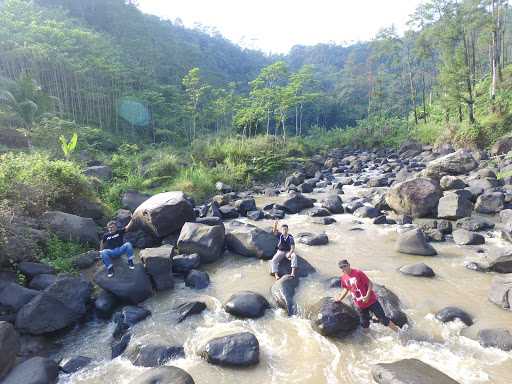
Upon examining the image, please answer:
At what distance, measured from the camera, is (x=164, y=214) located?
11062mm

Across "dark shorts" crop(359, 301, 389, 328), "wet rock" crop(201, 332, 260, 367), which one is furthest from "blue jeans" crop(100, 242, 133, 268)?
"dark shorts" crop(359, 301, 389, 328)

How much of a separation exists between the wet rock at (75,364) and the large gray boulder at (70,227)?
203 inches

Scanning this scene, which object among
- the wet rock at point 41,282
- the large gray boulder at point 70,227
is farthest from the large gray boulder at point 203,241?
the wet rock at point 41,282

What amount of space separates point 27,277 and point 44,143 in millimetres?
15326

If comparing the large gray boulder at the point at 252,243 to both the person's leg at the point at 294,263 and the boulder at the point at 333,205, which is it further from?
the boulder at the point at 333,205

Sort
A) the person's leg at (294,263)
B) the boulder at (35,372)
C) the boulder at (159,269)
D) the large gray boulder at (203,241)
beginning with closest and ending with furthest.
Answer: the boulder at (35,372)
the boulder at (159,269)
the person's leg at (294,263)
the large gray boulder at (203,241)

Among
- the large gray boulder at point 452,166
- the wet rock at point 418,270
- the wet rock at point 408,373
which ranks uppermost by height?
the large gray boulder at point 452,166

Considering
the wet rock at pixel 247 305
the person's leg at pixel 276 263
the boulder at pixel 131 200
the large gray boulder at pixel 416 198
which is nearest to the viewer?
the wet rock at pixel 247 305

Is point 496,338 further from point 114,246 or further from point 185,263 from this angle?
point 114,246

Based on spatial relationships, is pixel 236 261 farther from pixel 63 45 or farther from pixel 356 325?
pixel 63 45

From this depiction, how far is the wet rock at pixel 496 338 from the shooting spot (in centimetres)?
581

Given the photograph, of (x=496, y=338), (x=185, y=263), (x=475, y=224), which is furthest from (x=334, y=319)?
(x=475, y=224)

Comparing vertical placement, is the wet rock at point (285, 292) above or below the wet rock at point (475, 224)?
below

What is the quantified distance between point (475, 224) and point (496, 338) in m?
6.25
